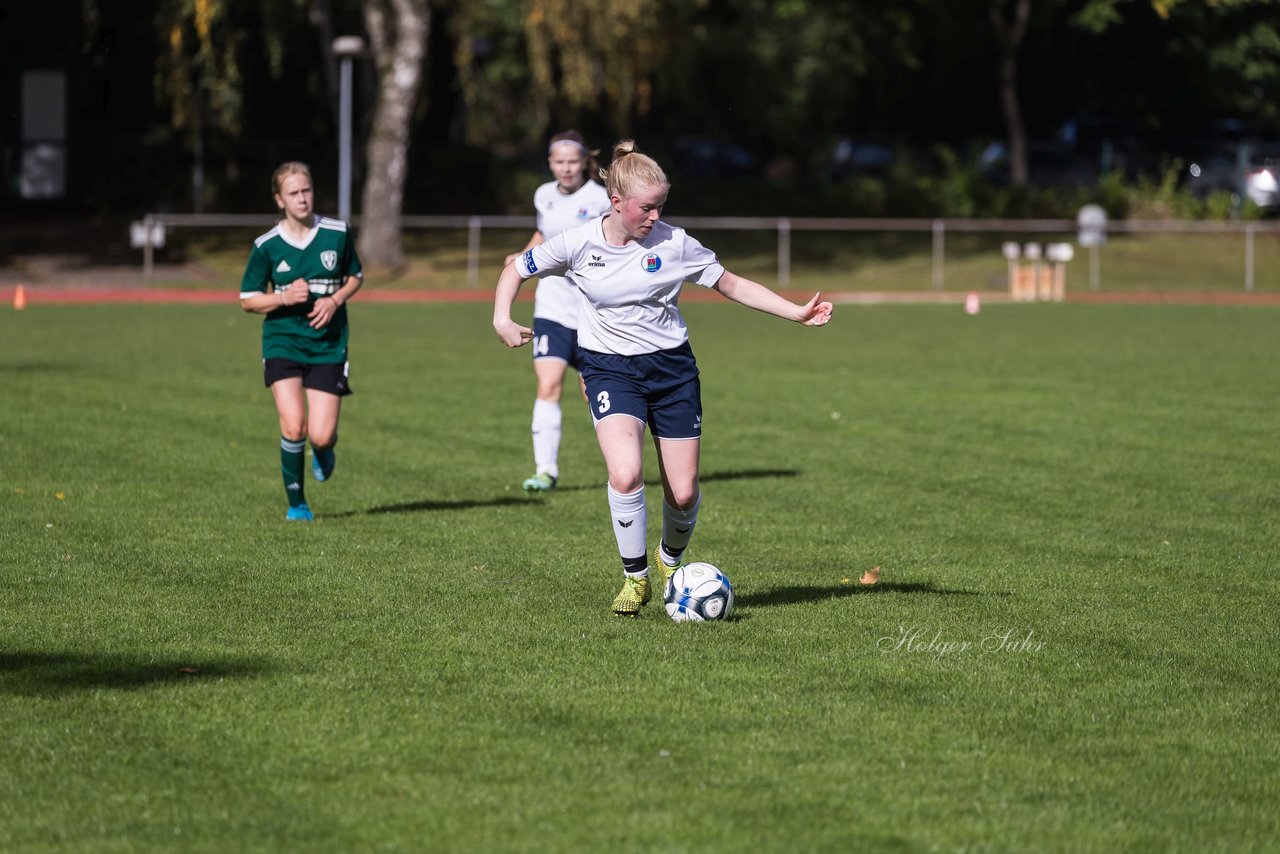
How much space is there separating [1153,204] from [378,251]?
64.6 feet

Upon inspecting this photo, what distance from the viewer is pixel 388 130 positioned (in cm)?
3709

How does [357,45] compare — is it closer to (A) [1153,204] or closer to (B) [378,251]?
(B) [378,251]

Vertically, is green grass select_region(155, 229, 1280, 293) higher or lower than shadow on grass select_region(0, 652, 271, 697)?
higher

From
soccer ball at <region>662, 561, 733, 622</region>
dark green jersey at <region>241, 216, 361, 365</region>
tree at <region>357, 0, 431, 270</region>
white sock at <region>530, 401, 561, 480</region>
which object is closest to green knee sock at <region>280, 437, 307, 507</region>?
dark green jersey at <region>241, 216, 361, 365</region>

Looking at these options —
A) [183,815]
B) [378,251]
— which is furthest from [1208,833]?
[378,251]

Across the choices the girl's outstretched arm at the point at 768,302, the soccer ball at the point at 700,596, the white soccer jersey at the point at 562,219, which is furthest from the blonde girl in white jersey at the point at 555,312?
the soccer ball at the point at 700,596

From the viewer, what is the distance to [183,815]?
16.9 ft

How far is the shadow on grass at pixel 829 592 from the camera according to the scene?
8297mm

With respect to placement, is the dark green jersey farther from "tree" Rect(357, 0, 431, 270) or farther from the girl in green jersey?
"tree" Rect(357, 0, 431, 270)

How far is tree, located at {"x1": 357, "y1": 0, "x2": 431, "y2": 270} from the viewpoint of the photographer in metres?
36.2

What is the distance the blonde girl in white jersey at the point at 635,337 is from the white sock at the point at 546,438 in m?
4.07

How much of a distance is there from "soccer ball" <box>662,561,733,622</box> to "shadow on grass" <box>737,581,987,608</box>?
443 millimetres

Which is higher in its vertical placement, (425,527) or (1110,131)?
(1110,131)

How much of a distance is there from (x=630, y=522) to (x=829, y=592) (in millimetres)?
1163
